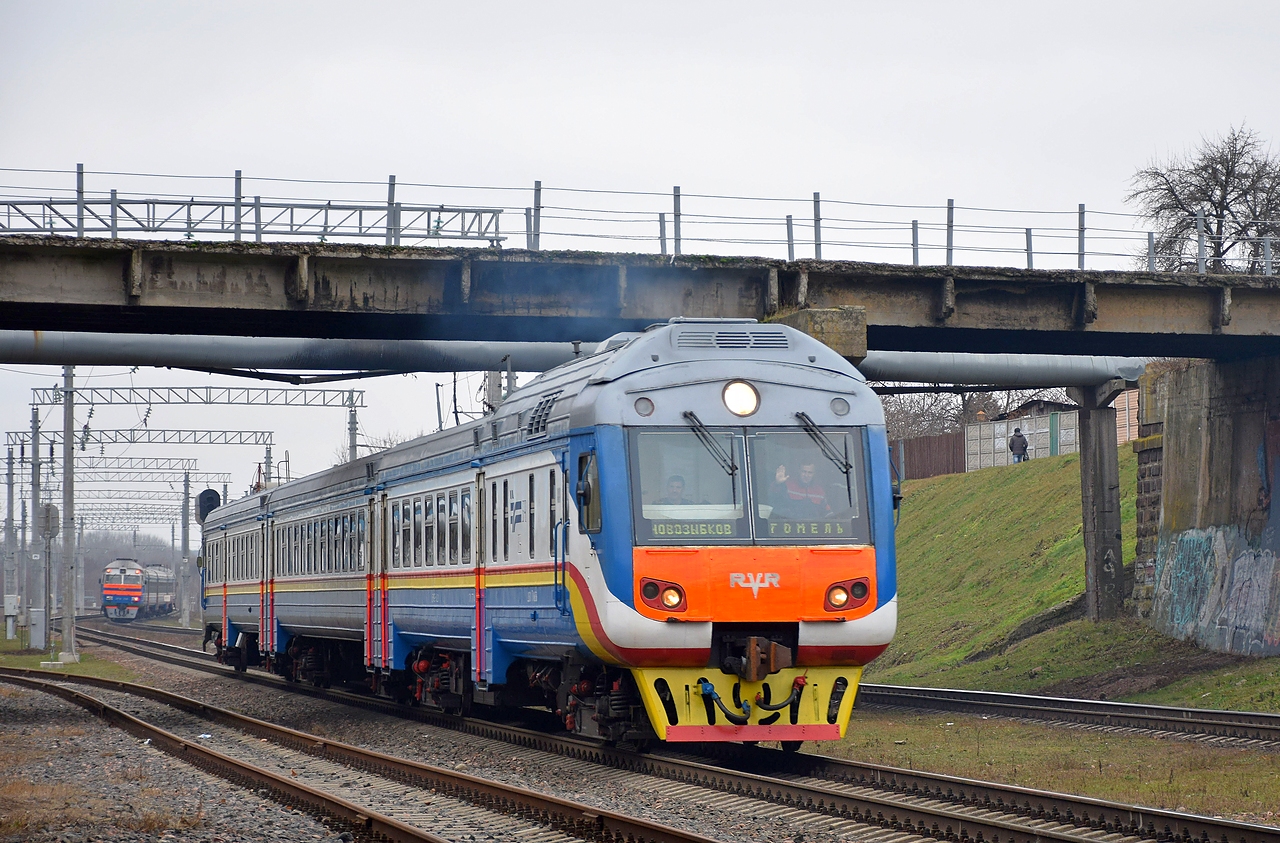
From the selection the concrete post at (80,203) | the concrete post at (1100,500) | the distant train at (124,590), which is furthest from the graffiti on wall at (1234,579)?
the distant train at (124,590)

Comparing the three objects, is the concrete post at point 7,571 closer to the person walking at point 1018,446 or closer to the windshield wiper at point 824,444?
the person walking at point 1018,446

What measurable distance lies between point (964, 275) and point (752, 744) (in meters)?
8.71

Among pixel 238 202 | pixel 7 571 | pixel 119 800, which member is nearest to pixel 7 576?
pixel 7 571

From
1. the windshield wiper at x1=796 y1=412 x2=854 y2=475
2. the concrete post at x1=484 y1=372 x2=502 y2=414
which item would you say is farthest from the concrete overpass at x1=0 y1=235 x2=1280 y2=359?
the concrete post at x1=484 y1=372 x2=502 y2=414

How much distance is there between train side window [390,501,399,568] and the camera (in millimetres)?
18947

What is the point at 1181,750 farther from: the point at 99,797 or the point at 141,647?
the point at 141,647

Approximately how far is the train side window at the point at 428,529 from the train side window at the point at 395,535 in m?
1.32

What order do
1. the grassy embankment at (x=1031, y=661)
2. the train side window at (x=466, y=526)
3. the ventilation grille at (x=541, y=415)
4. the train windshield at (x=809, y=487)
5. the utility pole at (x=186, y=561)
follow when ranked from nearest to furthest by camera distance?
the train windshield at (x=809, y=487) → the grassy embankment at (x=1031, y=661) → the ventilation grille at (x=541, y=415) → the train side window at (x=466, y=526) → the utility pole at (x=186, y=561)

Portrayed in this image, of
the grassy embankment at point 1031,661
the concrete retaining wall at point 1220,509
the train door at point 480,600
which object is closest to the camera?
the grassy embankment at point 1031,661

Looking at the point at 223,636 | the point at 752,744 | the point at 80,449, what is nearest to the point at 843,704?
the point at 752,744

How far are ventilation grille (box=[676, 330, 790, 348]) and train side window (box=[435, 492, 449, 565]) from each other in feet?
16.0

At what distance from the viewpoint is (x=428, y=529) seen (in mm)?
17578

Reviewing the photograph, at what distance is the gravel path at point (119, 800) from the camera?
10.4m

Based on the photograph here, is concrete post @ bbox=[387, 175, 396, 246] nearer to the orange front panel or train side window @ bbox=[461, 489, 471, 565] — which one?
train side window @ bbox=[461, 489, 471, 565]
